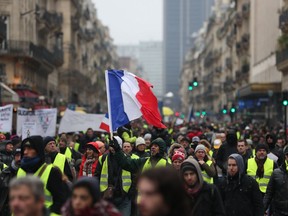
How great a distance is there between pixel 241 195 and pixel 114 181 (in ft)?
8.92

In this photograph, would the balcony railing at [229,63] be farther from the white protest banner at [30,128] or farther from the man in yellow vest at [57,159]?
the man in yellow vest at [57,159]

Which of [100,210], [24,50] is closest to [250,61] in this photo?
[24,50]

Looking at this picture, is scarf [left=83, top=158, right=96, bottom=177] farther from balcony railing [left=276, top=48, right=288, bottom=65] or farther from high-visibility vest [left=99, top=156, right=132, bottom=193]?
balcony railing [left=276, top=48, right=288, bottom=65]

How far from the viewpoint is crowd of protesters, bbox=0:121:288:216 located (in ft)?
15.0

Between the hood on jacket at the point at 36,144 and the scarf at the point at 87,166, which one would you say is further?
the scarf at the point at 87,166

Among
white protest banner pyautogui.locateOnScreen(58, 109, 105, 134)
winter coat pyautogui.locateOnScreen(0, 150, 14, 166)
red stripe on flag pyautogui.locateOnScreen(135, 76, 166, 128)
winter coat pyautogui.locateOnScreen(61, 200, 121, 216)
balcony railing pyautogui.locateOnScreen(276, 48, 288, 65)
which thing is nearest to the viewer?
winter coat pyautogui.locateOnScreen(61, 200, 121, 216)

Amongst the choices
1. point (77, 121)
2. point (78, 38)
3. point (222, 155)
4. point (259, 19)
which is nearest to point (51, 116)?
point (77, 121)

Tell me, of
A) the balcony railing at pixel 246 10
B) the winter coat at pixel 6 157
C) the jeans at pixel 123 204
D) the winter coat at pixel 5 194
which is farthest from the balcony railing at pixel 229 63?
the winter coat at pixel 5 194

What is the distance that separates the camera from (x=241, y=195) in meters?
8.41

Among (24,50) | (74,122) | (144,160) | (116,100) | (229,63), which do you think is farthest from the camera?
(229,63)

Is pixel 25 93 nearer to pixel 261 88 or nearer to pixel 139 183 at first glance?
pixel 261 88

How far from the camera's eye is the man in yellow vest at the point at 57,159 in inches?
369

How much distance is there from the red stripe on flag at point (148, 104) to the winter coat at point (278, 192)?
8.53 ft

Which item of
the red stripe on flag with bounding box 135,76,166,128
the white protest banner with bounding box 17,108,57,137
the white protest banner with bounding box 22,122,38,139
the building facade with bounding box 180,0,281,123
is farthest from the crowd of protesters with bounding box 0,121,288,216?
the building facade with bounding box 180,0,281,123
